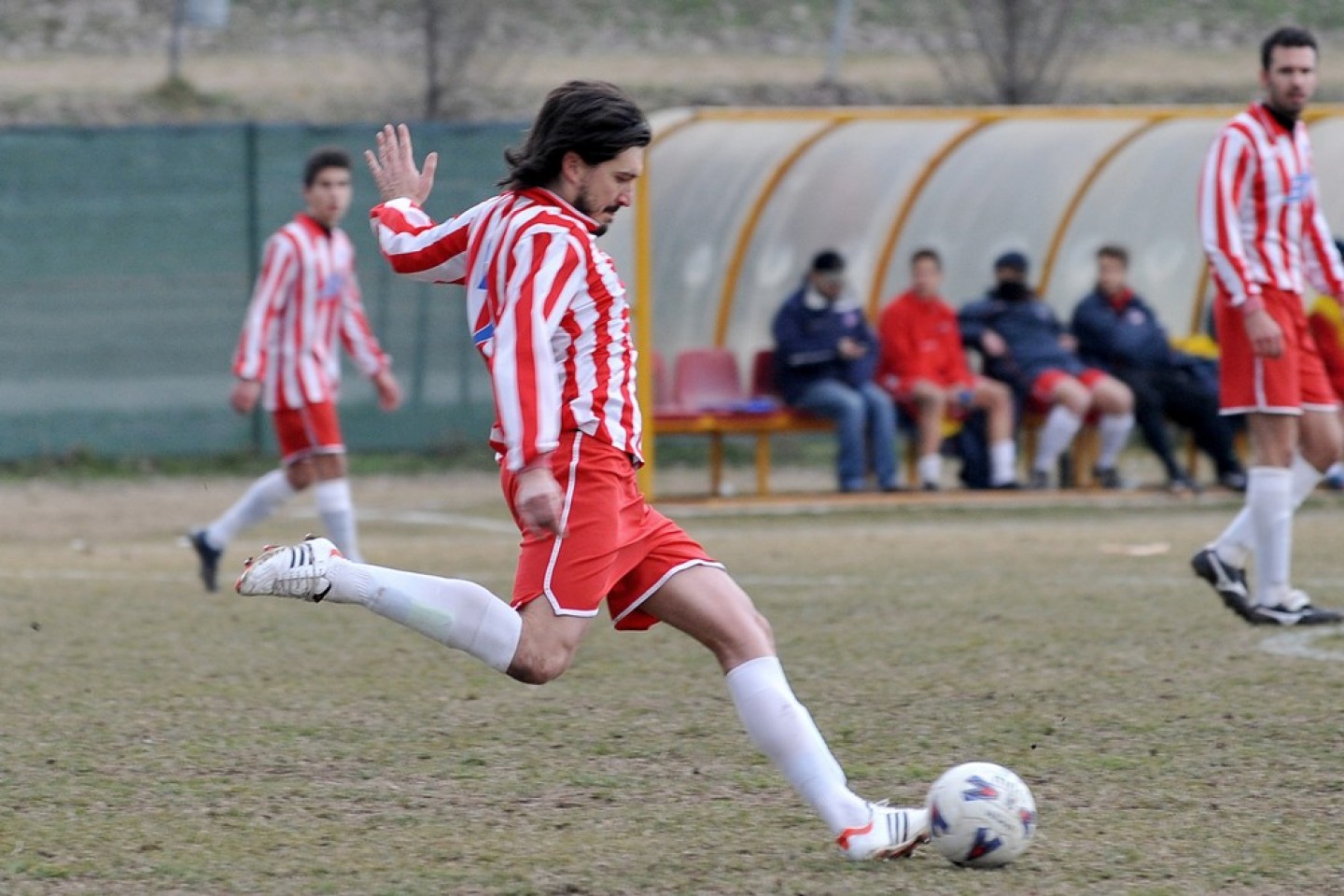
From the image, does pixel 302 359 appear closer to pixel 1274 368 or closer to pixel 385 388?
pixel 385 388

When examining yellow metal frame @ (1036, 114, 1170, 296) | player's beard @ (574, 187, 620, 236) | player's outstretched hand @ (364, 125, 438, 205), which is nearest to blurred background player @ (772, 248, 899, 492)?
yellow metal frame @ (1036, 114, 1170, 296)

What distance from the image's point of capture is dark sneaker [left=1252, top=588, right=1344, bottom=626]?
7.48 metres

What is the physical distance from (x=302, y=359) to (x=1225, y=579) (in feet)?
12.7

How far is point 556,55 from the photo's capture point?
1471 inches

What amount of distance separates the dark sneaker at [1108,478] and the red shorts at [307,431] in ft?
18.9

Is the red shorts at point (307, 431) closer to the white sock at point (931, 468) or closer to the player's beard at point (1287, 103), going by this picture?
the player's beard at point (1287, 103)

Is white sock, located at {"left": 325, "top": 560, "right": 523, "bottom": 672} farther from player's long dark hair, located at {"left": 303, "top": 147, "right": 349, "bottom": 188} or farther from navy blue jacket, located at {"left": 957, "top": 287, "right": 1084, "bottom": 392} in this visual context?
navy blue jacket, located at {"left": 957, "top": 287, "right": 1084, "bottom": 392}

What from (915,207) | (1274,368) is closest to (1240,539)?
(1274,368)

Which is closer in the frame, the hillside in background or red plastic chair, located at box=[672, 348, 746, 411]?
red plastic chair, located at box=[672, 348, 746, 411]

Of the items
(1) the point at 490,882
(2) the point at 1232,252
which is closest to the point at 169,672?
(1) the point at 490,882

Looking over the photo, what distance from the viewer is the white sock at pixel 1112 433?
13219 mm

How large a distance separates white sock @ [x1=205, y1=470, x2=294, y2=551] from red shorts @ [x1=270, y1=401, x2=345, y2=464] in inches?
4.7

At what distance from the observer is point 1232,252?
7203 mm

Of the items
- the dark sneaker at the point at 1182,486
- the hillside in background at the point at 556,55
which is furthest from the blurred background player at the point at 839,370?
the hillside in background at the point at 556,55
